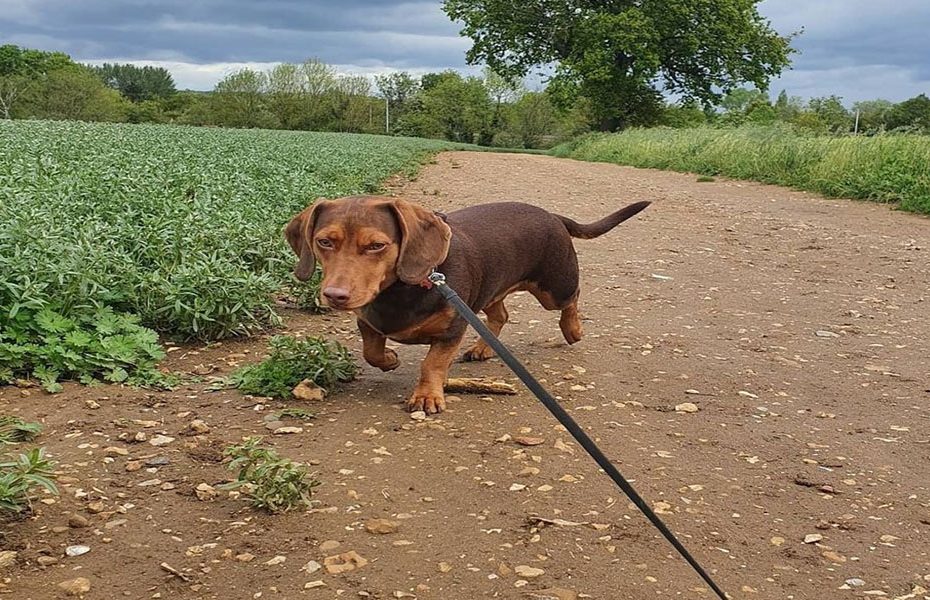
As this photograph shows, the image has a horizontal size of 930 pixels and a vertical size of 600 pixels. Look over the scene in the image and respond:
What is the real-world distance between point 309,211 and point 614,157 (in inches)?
1155

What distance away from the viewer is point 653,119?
49.9 metres

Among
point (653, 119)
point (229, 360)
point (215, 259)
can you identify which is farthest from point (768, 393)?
point (653, 119)

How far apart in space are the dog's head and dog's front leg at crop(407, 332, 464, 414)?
510 mm

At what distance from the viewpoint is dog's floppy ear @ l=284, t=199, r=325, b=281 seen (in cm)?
402

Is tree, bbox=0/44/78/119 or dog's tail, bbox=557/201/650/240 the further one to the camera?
tree, bbox=0/44/78/119

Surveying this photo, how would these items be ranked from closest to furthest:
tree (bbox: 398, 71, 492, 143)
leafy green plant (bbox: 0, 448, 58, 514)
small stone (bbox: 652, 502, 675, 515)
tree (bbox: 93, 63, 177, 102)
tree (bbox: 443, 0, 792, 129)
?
leafy green plant (bbox: 0, 448, 58, 514)
small stone (bbox: 652, 502, 675, 515)
tree (bbox: 443, 0, 792, 129)
tree (bbox: 398, 71, 492, 143)
tree (bbox: 93, 63, 177, 102)

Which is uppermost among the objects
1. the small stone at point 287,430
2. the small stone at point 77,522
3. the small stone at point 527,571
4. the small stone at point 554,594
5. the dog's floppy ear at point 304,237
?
the dog's floppy ear at point 304,237

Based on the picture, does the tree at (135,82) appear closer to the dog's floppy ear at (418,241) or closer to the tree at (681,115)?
the tree at (681,115)

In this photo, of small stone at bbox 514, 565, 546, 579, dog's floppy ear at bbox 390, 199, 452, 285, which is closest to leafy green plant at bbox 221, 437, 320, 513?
small stone at bbox 514, 565, 546, 579

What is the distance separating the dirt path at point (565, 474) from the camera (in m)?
2.85

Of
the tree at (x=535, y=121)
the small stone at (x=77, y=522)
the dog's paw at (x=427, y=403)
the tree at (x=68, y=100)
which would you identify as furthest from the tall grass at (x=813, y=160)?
the tree at (x=535, y=121)

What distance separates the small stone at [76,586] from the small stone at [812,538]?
242cm

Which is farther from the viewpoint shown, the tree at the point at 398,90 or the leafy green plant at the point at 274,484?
the tree at the point at 398,90

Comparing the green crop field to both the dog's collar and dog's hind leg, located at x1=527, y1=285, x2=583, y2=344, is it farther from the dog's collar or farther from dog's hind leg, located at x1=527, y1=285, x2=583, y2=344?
dog's hind leg, located at x1=527, y1=285, x2=583, y2=344
